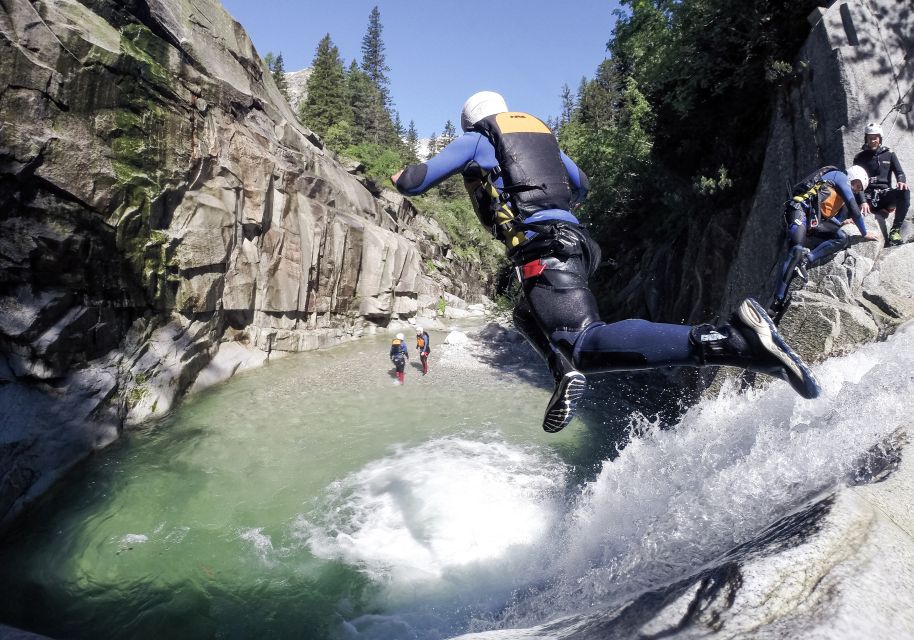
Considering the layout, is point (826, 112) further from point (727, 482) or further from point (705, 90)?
point (727, 482)

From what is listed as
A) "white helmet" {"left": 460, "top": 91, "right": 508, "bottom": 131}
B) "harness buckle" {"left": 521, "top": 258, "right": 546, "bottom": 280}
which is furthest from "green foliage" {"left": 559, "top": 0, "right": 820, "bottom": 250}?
"harness buckle" {"left": 521, "top": 258, "right": 546, "bottom": 280}

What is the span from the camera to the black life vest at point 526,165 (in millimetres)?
3158

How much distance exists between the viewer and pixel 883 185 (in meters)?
6.68

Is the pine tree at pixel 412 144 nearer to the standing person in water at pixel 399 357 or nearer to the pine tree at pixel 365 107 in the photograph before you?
the pine tree at pixel 365 107

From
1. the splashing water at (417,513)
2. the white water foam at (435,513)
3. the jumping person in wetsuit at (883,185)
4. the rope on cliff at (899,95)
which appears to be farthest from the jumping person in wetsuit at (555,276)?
the rope on cliff at (899,95)

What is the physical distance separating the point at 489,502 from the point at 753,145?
Result: 9.17 metres

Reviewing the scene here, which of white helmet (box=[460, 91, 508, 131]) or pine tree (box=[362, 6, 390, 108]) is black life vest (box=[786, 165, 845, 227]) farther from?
pine tree (box=[362, 6, 390, 108])

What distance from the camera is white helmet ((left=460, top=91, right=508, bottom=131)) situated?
348cm

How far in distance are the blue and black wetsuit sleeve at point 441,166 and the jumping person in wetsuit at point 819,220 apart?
4.86 metres

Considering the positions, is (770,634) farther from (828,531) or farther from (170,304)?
(170,304)

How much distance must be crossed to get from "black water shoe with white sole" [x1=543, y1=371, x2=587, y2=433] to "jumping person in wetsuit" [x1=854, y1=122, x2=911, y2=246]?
20.4 feet

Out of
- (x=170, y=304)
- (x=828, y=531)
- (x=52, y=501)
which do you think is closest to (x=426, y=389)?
(x=170, y=304)

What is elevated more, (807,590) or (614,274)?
(614,274)

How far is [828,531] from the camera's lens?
5.80ft
